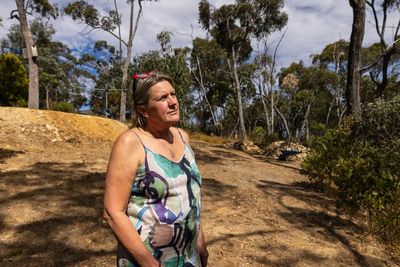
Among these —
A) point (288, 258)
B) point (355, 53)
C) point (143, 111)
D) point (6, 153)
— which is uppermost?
point (355, 53)

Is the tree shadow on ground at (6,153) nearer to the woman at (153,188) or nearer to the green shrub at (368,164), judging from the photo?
the green shrub at (368,164)

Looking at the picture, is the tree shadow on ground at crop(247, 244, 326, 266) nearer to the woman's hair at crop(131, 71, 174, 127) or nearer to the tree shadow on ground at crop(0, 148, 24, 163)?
the woman's hair at crop(131, 71, 174, 127)

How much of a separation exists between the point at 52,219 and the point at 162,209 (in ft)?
11.6

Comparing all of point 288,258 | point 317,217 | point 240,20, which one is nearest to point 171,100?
point 288,258

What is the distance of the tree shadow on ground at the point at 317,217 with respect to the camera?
4578 mm

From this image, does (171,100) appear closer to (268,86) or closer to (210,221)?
(210,221)

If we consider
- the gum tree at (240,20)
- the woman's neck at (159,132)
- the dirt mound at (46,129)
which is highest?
the gum tree at (240,20)

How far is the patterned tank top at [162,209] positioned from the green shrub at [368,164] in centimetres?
401

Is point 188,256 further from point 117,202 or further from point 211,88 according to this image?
point 211,88

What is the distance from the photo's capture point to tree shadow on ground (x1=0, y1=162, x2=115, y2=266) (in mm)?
3615

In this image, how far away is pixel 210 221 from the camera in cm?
481

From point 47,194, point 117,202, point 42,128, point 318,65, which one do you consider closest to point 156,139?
point 117,202

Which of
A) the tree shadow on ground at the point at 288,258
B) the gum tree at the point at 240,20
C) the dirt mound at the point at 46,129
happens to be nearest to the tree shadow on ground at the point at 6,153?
the dirt mound at the point at 46,129

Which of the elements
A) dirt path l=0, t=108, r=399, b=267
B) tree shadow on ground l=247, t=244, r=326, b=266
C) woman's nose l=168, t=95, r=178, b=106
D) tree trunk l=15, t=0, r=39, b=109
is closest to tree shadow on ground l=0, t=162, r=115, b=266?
dirt path l=0, t=108, r=399, b=267
